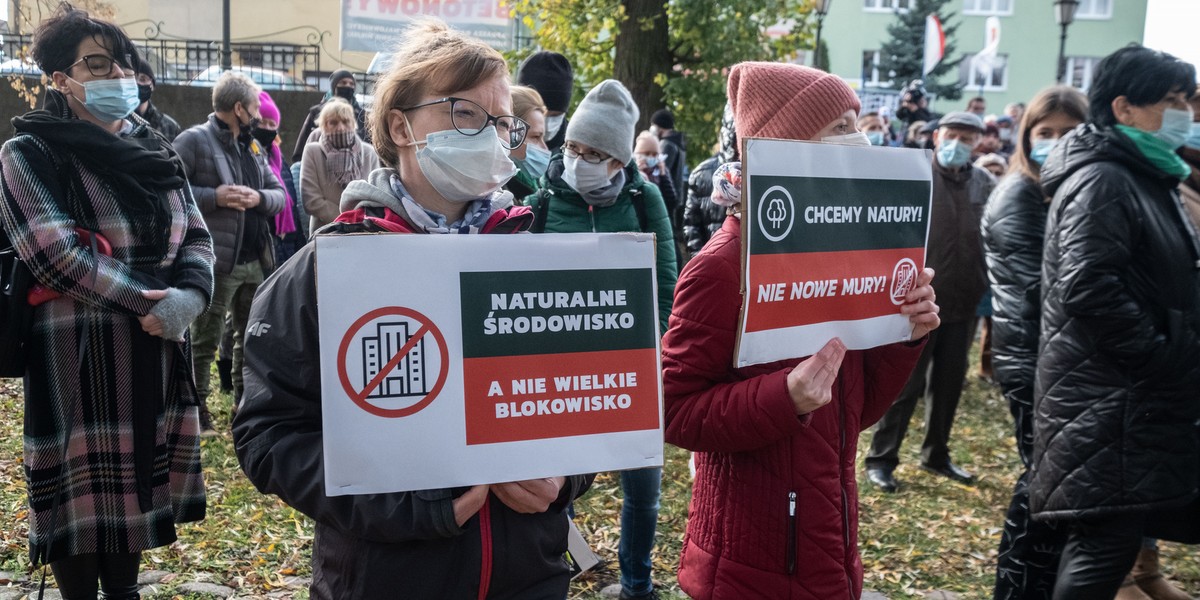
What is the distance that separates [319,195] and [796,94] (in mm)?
5473

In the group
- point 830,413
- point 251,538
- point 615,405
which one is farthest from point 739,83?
point 251,538

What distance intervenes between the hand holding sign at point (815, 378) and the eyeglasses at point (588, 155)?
224 centimetres

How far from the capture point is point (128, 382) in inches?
133

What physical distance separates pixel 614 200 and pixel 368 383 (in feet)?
9.31

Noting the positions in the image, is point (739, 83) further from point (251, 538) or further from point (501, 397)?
point (251, 538)

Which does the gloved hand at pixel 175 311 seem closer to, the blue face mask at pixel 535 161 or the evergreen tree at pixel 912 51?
the blue face mask at pixel 535 161

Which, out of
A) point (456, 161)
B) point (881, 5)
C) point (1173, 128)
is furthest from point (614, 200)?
point (881, 5)

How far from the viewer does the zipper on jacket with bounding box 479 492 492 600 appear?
194 cm

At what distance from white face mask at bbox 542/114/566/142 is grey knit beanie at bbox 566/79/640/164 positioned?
53.3 inches

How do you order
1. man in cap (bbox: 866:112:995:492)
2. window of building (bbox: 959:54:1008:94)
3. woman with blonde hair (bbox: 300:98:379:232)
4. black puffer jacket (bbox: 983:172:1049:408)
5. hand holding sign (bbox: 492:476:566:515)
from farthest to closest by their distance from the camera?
window of building (bbox: 959:54:1008:94)
woman with blonde hair (bbox: 300:98:379:232)
man in cap (bbox: 866:112:995:492)
black puffer jacket (bbox: 983:172:1049:408)
hand holding sign (bbox: 492:476:566:515)

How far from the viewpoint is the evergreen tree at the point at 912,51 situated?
4250 cm

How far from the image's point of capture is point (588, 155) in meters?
4.37

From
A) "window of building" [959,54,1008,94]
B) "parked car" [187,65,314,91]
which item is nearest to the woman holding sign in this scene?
"parked car" [187,65,314,91]

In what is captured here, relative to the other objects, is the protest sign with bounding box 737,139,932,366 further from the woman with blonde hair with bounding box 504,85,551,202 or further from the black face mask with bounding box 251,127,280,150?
the black face mask with bounding box 251,127,280,150
